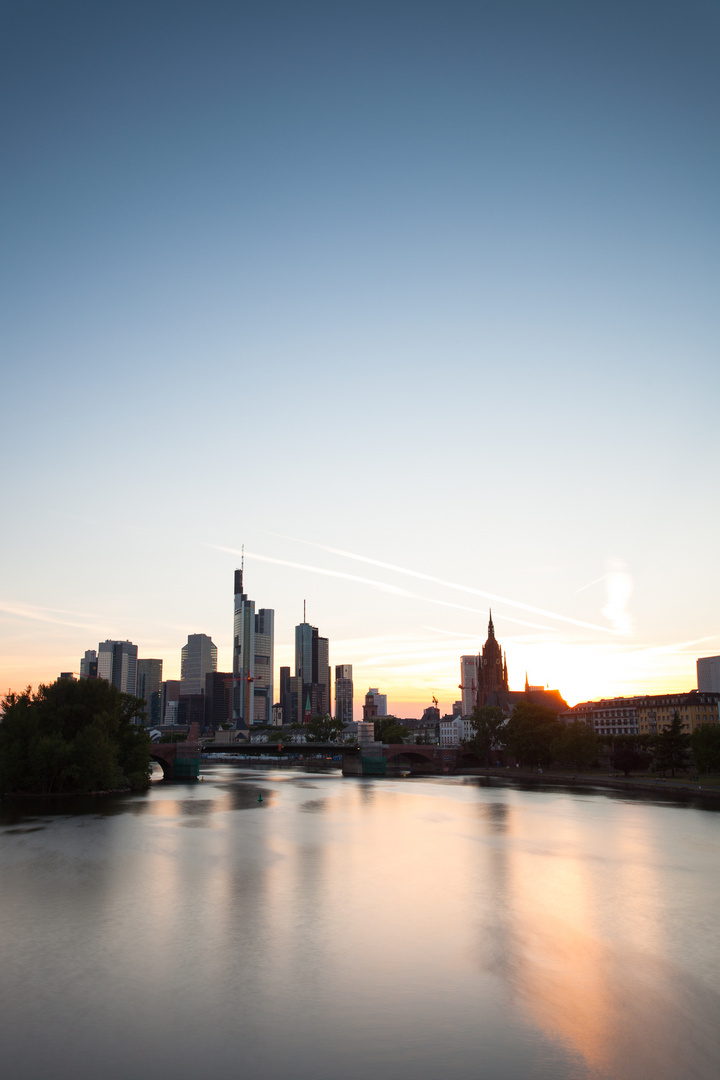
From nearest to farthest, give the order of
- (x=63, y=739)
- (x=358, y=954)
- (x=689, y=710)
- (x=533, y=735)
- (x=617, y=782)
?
(x=358, y=954) < (x=63, y=739) < (x=617, y=782) < (x=533, y=735) < (x=689, y=710)

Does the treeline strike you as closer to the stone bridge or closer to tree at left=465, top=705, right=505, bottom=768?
tree at left=465, top=705, right=505, bottom=768

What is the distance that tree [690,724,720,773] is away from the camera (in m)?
85.9

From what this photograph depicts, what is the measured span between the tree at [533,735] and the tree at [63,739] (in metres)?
65.1

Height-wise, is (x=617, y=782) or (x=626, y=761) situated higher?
(x=626, y=761)

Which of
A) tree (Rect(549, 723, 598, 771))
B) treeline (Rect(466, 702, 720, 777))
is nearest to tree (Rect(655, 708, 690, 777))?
treeline (Rect(466, 702, 720, 777))

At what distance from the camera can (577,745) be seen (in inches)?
4446

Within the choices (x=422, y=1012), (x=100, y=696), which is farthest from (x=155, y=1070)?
(x=100, y=696)

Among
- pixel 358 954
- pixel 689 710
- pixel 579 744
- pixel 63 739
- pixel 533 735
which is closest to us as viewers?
pixel 358 954

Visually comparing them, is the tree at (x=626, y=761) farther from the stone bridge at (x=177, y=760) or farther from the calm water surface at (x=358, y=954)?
the stone bridge at (x=177, y=760)

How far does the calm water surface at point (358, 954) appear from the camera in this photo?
68.8ft

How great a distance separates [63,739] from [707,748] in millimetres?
70052

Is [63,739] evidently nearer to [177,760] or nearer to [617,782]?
[177,760]

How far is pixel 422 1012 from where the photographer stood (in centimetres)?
2388

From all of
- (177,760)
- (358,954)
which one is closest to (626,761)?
(177,760)
